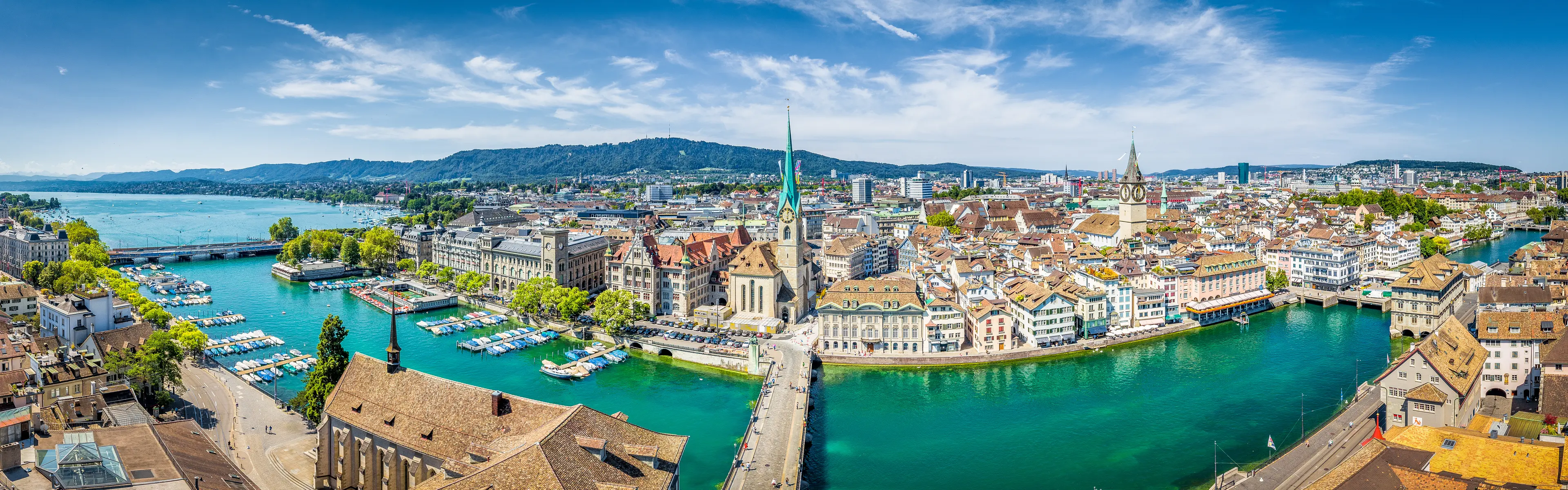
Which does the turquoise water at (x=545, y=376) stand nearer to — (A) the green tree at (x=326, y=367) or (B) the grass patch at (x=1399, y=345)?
(A) the green tree at (x=326, y=367)

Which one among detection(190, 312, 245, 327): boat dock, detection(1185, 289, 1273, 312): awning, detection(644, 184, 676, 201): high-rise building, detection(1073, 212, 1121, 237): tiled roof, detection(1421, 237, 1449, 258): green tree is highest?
detection(644, 184, 676, 201): high-rise building


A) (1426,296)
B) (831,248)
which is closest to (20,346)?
(831,248)

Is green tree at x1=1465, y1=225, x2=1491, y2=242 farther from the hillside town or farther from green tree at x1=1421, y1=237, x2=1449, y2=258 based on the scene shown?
green tree at x1=1421, y1=237, x2=1449, y2=258

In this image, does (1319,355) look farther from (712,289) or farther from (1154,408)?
(712,289)

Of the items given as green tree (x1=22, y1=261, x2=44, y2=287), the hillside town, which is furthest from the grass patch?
green tree (x1=22, y1=261, x2=44, y2=287)

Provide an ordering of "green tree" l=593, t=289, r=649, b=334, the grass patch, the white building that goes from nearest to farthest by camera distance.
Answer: the white building, the grass patch, "green tree" l=593, t=289, r=649, b=334

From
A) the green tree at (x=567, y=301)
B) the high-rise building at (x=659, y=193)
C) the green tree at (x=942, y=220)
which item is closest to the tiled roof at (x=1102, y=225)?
the green tree at (x=942, y=220)

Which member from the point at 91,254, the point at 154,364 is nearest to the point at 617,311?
the point at 154,364
